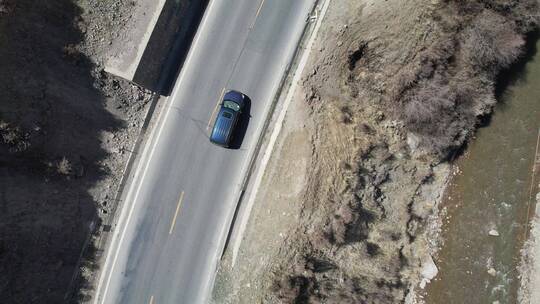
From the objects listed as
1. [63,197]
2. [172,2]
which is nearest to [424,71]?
[172,2]

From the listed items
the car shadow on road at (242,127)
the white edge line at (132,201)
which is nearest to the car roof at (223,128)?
the car shadow on road at (242,127)

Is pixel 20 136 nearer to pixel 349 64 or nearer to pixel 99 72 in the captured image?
pixel 99 72

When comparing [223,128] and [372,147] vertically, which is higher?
[372,147]

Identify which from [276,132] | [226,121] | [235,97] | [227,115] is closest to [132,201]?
[226,121]

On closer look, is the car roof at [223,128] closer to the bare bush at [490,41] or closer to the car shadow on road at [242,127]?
the car shadow on road at [242,127]

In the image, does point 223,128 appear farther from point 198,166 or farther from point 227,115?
point 198,166

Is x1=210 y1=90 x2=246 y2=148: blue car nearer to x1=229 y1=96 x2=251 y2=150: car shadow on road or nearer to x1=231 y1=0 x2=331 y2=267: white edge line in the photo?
x1=229 y1=96 x2=251 y2=150: car shadow on road

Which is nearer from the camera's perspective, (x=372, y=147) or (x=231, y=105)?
(x=231, y=105)
